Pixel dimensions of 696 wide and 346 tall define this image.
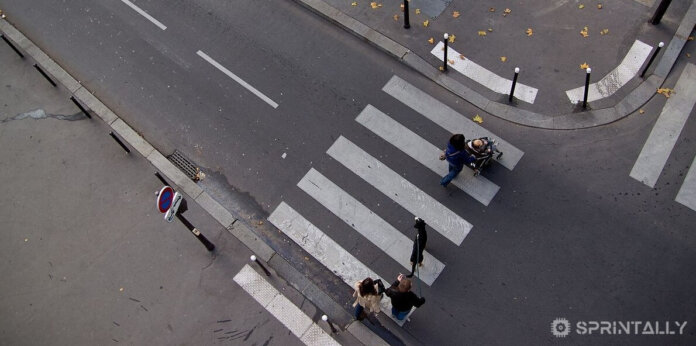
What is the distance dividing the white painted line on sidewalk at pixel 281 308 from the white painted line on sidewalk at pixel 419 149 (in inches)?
158

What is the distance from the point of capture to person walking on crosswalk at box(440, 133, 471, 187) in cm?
930

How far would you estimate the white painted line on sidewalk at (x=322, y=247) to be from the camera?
9.66 metres

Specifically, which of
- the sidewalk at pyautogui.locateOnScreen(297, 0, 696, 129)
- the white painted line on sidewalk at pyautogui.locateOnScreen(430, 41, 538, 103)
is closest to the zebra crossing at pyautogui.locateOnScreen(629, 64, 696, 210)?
the sidewalk at pyautogui.locateOnScreen(297, 0, 696, 129)

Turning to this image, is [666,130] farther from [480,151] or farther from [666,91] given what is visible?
[480,151]

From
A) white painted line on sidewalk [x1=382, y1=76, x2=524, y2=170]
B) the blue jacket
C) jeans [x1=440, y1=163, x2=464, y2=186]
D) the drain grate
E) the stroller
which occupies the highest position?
white painted line on sidewalk [x1=382, y1=76, x2=524, y2=170]

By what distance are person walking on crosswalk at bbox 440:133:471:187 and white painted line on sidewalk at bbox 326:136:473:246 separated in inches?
28.0

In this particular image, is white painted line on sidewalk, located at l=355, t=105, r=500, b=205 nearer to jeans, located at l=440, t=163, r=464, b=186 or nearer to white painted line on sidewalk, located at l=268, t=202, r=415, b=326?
jeans, located at l=440, t=163, r=464, b=186

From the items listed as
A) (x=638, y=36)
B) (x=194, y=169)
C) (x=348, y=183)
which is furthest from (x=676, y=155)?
(x=194, y=169)

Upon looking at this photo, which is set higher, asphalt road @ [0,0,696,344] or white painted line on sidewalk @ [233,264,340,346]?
asphalt road @ [0,0,696,344]

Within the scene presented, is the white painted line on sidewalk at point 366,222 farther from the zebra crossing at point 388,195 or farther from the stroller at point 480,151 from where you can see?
the stroller at point 480,151

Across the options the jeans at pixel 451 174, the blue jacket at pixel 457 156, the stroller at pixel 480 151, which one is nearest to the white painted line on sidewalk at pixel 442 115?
the stroller at pixel 480 151

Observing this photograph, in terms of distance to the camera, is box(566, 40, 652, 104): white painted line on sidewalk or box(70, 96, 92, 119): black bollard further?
box(70, 96, 92, 119): black bollard

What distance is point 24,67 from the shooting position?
1316 centimetres

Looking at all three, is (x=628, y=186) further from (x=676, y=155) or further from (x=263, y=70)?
(x=263, y=70)
